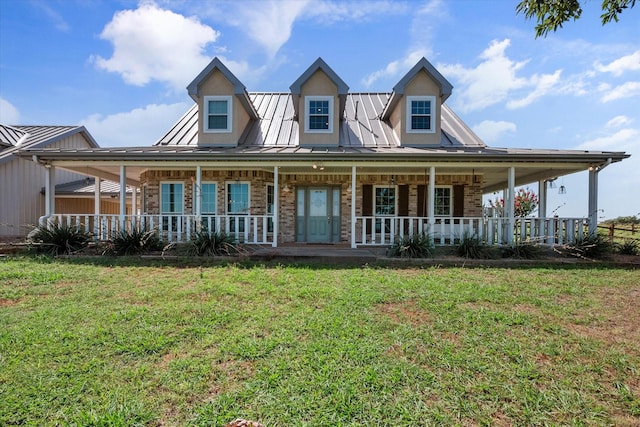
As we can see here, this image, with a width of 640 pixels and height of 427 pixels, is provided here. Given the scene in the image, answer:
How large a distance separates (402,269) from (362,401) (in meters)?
5.17

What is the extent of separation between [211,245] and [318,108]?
21.1 feet

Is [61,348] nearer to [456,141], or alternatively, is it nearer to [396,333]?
[396,333]

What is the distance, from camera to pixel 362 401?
2.92 meters

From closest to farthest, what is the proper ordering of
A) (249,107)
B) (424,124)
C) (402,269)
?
(402,269) → (424,124) → (249,107)

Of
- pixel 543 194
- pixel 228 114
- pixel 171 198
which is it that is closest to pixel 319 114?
pixel 228 114

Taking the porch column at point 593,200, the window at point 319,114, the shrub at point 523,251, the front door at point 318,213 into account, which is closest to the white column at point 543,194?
the porch column at point 593,200

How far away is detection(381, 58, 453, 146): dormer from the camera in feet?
38.1

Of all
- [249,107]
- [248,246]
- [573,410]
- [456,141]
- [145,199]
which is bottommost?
[573,410]

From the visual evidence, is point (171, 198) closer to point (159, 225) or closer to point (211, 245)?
point (159, 225)

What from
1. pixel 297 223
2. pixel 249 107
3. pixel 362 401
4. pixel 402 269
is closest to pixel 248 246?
pixel 297 223

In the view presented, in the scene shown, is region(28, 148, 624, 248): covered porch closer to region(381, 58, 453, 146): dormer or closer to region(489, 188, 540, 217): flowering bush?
region(381, 58, 453, 146): dormer

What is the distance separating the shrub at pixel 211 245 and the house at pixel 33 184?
6042 mm

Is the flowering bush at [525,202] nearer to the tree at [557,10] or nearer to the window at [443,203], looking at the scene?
the window at [443,203]

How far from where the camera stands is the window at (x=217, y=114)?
39.2 feet
